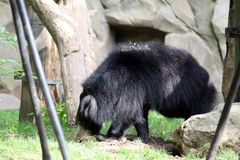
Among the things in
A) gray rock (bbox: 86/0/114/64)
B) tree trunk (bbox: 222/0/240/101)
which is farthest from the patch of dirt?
gray rock (bbox: 86/0/114/64)

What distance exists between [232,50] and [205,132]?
1212 millimetres

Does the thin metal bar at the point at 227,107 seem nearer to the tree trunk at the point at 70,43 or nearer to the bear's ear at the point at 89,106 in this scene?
the bear's ear at the point at 89,106

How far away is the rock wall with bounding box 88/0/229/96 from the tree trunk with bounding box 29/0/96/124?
425cm

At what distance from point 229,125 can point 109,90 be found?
4.47ft

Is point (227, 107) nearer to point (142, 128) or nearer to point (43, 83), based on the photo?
point (43, 83)

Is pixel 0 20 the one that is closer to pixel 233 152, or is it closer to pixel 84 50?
pixel 84 50

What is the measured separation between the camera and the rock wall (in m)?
9.31

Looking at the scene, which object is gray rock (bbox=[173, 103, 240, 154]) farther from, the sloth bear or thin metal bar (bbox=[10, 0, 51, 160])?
thin metal bar (bbox=[10, 0, 51, 160])

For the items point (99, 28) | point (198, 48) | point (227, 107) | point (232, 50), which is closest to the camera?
point (227, 107)

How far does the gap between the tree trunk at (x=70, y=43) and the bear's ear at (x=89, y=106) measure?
2.55ft

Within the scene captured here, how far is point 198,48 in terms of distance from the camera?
9.48 m

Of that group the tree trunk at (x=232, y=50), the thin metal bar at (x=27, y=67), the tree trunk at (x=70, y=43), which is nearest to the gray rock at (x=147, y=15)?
the tree trunk at (x=70, y=43)

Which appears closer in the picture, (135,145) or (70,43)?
(135,145)

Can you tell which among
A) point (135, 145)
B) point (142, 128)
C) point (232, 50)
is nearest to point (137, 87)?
point (142, 128)
